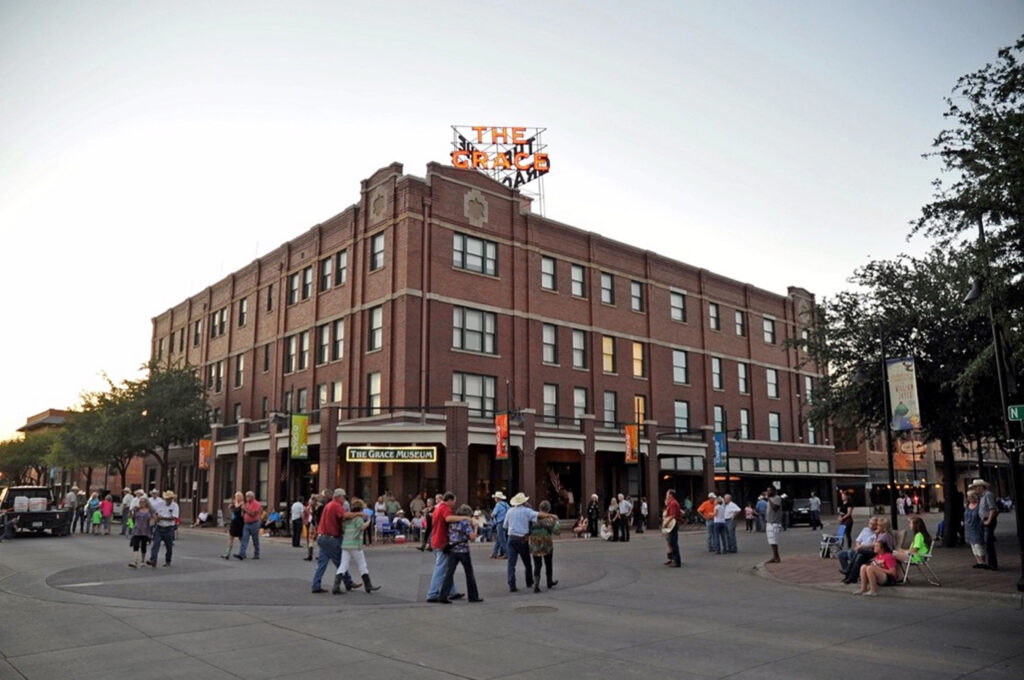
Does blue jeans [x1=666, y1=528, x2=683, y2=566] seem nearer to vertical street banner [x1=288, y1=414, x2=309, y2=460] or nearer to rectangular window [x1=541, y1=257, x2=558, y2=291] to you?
vertical street banner [x1=288, y1=414, x2=309, y2=460]

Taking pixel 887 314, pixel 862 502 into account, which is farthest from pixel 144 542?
pixel 862 502

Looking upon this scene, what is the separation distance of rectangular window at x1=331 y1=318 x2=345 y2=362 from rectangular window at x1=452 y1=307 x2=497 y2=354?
6046 mm

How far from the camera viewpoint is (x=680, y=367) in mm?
48469

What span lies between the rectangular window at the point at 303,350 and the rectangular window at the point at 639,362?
1830cm

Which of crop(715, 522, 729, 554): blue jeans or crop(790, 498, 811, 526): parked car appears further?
crop(790, 498, 811, 526): parked car

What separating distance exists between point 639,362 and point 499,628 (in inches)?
1407

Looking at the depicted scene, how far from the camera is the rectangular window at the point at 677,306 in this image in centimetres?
4876

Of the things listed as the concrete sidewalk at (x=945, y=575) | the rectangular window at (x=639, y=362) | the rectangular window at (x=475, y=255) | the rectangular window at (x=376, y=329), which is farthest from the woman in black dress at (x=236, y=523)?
the rectangular window at (x=639, y=362)

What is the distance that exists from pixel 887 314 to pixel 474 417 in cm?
1895

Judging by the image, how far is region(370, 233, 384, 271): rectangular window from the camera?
38.5 meters

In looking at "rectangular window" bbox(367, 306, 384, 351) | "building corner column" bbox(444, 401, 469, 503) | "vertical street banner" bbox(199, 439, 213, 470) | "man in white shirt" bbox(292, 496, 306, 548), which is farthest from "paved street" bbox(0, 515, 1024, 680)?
"vertical street banner" bbox(199, 439, 213, 470)

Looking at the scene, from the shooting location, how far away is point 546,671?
8.44 metres

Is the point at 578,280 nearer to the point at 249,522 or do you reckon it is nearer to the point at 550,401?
the point at 550,401

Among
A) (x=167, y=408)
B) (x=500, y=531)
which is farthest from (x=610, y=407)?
(x=167, y=408)
